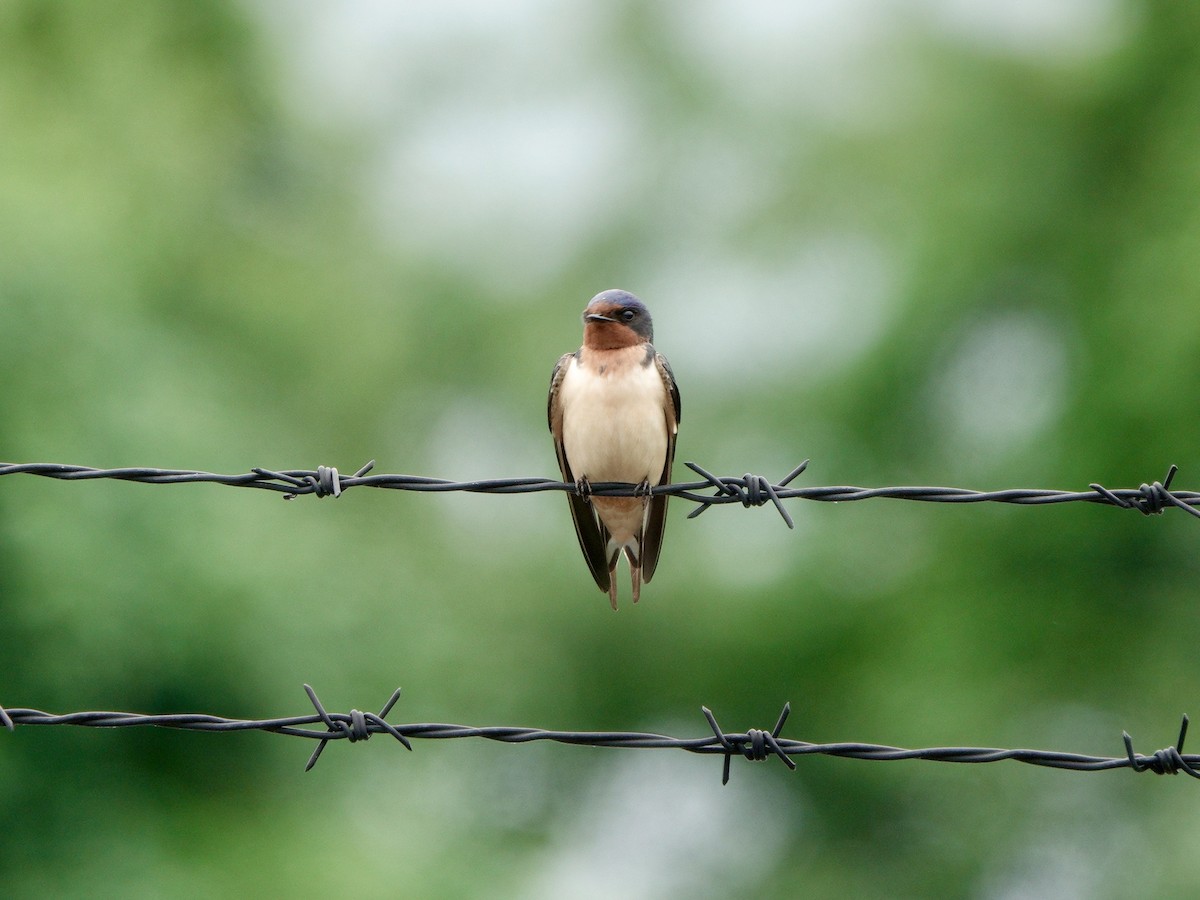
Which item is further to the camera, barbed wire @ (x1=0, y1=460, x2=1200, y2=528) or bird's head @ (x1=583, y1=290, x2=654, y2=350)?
bird's head @ (x1=583, y1=290, x2=654, y2=350)

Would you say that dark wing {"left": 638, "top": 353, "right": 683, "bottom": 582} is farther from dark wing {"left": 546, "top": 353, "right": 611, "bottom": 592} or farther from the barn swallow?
dark wing {"left": 546, "top": 353, "right": 611, "bottom": 592}

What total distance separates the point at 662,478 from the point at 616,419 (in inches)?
21.3

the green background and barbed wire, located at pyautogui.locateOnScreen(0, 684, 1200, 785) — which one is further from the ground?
the green background

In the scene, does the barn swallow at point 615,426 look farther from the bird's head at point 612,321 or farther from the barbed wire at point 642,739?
the barbed wire at point 642,739

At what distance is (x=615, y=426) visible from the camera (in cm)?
668

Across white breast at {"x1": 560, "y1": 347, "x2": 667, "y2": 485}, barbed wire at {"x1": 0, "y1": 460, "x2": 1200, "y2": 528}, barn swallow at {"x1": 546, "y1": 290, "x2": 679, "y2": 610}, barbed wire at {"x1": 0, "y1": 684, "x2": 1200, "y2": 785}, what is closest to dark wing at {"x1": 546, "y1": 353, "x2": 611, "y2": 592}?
barn swallow at {"x1": 546, "y1": 290, "x2": 679, "y2": 610}

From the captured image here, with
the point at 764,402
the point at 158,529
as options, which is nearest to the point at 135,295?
the point at 158,529

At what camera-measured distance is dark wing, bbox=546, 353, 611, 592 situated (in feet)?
23.2

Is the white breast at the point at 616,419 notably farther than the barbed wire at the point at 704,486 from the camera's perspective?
Yes

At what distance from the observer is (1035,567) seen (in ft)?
51.4

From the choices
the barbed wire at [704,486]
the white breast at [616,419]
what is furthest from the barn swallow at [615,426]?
the barbed wire at [704,486]

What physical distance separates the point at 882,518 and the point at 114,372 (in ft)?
29.7

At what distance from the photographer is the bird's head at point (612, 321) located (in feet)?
22.9

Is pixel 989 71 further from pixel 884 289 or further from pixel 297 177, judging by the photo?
pixel 297 177
